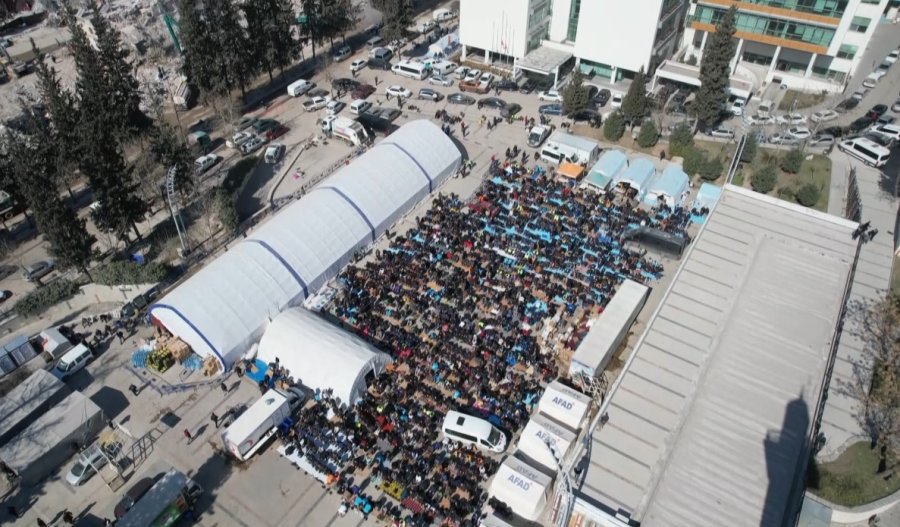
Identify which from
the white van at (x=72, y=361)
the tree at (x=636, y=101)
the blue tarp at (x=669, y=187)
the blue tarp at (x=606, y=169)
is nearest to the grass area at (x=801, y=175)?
the blue tarp at (x=669, y=187)

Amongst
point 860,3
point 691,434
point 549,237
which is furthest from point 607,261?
point 860,3

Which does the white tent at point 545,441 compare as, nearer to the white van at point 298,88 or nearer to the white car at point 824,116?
the white car at point 824,116

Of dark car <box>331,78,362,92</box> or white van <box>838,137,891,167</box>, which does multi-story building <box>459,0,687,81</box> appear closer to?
dark car <box>331,78,362,92</box>

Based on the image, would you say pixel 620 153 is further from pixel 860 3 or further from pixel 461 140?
pixel 860 3

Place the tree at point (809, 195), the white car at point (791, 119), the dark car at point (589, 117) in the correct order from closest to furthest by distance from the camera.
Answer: the tree at point (809, 195) < the white car at point (791, 119) < the dark car at point (589, 117)

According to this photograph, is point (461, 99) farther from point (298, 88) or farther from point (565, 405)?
point (565, 405)

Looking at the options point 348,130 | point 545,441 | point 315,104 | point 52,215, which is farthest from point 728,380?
point 315,104
